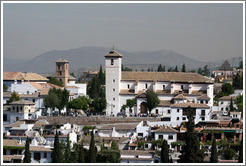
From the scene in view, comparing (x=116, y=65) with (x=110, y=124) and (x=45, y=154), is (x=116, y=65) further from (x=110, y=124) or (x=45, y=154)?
(x=45, y=154)

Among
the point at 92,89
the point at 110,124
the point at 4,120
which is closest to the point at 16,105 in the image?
the point at 4,120

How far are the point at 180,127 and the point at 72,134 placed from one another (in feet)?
25.3

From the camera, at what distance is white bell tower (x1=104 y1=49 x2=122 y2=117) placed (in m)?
53.5

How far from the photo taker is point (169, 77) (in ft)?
179

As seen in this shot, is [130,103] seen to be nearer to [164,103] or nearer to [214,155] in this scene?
[164,103]

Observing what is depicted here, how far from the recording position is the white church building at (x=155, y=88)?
51375 mm

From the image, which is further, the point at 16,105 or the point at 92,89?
the point at 92,89

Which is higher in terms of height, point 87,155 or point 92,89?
point 92,89

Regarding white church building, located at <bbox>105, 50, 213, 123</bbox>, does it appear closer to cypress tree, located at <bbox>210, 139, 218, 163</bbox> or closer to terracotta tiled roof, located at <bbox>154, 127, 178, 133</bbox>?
terracotta tiled roof, located at <bbox>154, 127, 178, 133</bbox>

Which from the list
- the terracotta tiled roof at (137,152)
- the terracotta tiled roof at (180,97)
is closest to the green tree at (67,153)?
the terracotta tiled roof at (137,152)

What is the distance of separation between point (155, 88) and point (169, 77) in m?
1.82

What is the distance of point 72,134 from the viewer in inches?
1657

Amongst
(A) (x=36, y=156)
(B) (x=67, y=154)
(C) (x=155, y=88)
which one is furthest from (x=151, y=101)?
(A) (x=36, y=156)

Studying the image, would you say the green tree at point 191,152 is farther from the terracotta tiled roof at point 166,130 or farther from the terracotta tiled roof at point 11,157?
the terracotta tiled roof at point 11,157
